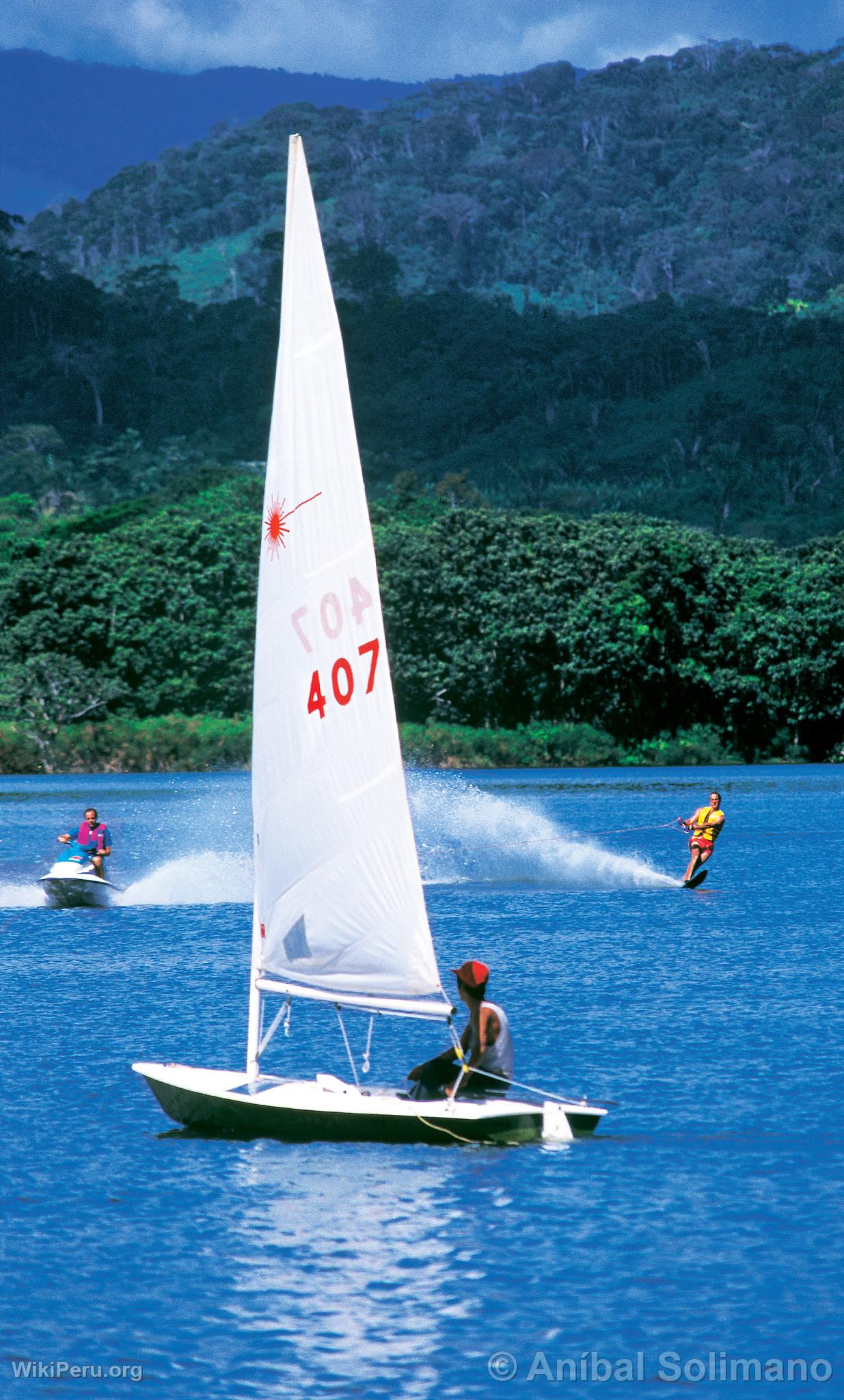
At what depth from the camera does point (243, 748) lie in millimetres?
115875

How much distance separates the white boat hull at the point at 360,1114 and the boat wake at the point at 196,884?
97.9 ft

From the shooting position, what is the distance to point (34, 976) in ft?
116

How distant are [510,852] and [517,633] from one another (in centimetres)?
5337

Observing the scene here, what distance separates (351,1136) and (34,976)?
56.5 ft

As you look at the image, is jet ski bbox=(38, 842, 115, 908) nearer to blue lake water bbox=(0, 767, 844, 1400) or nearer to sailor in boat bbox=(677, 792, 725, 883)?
blue lake water bbox=(0, 767, 844, 1400)

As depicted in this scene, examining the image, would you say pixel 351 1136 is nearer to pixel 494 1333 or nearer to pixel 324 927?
pixel 324 927

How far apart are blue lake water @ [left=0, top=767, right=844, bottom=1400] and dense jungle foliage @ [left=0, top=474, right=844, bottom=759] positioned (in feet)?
251

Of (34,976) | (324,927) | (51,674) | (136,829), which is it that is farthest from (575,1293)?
(51,674)

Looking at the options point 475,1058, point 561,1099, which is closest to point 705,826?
point 561,1099

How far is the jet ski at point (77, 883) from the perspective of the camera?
4478cm

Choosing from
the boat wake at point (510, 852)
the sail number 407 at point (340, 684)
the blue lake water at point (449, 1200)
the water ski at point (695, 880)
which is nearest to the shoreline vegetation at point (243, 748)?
the boat wake at point (510, 852)

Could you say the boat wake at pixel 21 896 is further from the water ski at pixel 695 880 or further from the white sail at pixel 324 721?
the white sail at pixel 324 721

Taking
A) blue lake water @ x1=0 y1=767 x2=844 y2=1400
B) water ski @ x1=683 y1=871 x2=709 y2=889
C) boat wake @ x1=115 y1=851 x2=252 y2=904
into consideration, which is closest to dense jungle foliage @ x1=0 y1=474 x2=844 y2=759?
boat wake @ x1=115 y1=851 x2=252 y2=904

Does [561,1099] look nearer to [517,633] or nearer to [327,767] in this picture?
[327,767]
